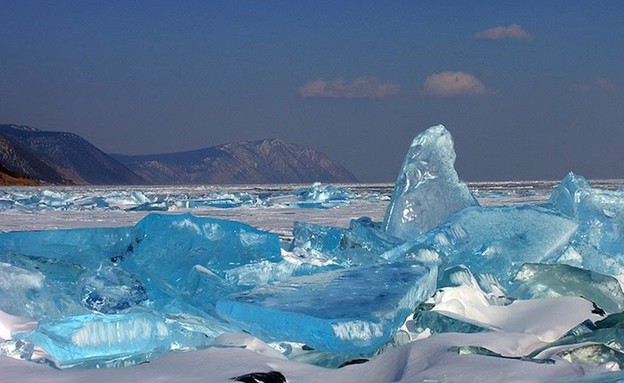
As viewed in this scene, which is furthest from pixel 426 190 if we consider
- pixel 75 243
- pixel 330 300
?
pixel 330 300

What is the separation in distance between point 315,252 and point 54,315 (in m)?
1.55

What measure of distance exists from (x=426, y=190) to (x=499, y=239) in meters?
1.04

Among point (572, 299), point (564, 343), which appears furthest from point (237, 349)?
point (572, 299)

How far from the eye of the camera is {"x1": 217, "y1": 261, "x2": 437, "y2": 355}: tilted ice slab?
2.29m

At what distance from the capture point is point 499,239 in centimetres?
385

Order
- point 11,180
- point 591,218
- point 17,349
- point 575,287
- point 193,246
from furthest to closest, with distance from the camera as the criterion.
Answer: point 11,180, point 591,218, point 193,246, point 575,287, point 17,349

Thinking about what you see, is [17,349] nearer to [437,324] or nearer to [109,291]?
[109,291]

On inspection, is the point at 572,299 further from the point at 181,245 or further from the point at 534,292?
the point at 181,245

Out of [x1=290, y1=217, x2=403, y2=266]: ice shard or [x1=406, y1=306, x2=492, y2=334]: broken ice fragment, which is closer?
[x1=406, y1=306, x2=492, y2=334]: broken ice fragment

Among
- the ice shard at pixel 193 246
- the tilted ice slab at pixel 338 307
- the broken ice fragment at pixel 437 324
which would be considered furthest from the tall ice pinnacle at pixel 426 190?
the broken ice fragment at pixel 437 324

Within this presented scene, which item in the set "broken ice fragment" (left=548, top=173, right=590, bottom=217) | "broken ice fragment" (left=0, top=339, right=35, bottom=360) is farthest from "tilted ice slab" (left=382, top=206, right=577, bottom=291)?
"broken ice fragment" (left=0, top=339, right=35, bottom=360)

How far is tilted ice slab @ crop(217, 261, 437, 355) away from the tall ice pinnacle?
A: 1681 millimetres

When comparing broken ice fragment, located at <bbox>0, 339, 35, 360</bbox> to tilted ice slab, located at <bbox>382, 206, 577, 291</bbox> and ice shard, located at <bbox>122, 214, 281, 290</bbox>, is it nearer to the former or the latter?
ice shard, located at <bbox>122, 214, 281, 290</bbox>

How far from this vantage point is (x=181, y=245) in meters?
3.82
